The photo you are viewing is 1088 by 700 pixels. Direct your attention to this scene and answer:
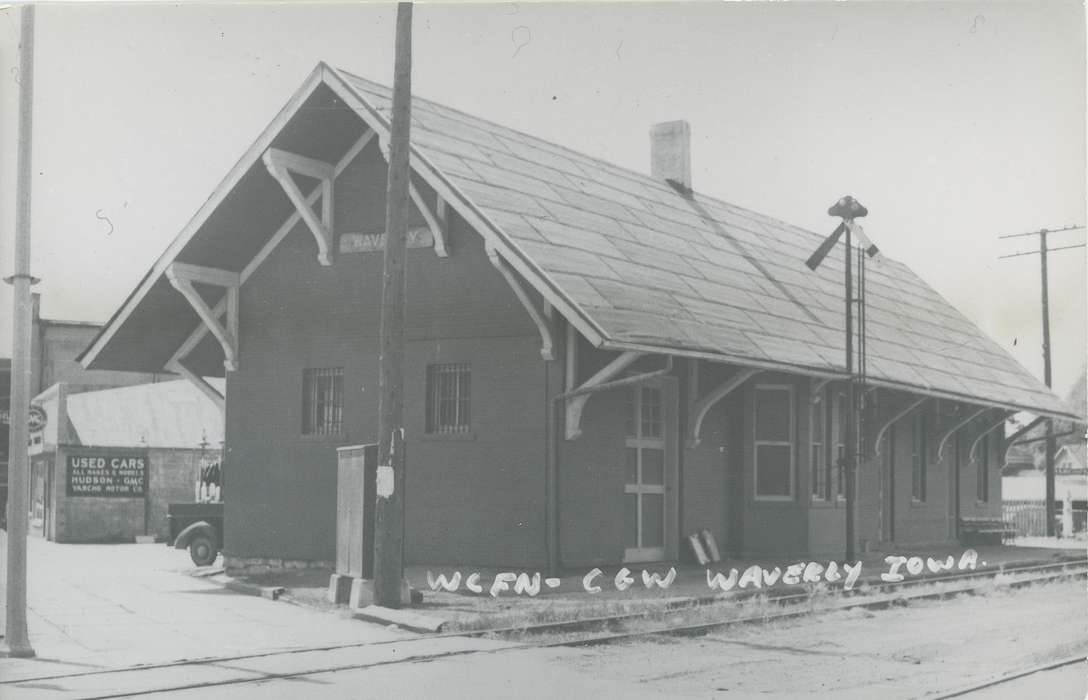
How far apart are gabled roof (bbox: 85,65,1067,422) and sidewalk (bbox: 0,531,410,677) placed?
4.03 meters

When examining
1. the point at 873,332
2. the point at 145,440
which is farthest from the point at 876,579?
the point at 145,440

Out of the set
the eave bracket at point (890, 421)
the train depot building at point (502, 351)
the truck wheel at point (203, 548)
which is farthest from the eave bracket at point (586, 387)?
the eave bracket at point (890, 421)

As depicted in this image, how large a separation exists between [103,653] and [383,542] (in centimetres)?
338

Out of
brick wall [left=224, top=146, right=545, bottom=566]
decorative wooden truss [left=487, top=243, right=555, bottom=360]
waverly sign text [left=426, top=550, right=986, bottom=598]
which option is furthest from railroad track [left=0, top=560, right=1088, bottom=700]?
decorative wooden truss [left=487, top=243, right=555, bottom=360]

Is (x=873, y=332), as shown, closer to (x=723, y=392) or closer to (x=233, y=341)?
(x=723, y=392)

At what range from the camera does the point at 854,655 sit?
12.2 meters

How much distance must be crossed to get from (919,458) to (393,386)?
15.0 m

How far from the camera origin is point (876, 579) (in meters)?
18.1

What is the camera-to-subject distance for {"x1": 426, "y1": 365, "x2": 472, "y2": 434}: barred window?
17531 millimetres

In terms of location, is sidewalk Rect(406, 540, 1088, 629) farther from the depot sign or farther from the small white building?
the depot sign

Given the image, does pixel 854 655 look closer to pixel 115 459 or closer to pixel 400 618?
pixel 400 618

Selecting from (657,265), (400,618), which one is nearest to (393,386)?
(400,618)

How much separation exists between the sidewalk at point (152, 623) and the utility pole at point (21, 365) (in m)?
0.48

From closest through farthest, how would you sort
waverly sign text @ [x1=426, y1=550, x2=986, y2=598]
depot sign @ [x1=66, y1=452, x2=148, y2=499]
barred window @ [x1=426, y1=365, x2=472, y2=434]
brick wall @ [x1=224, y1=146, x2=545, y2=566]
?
waverly sign text @ [x1=426, y1=550, x2=986, y2=598]
brick wall @ [x1=224, y1=146, x2=545, y2=566]
barred window @ [x1=426, y1=365, x2=472, y2=434]
depot sign @ [x1=66, y1=452, x2=148, y2=499]
